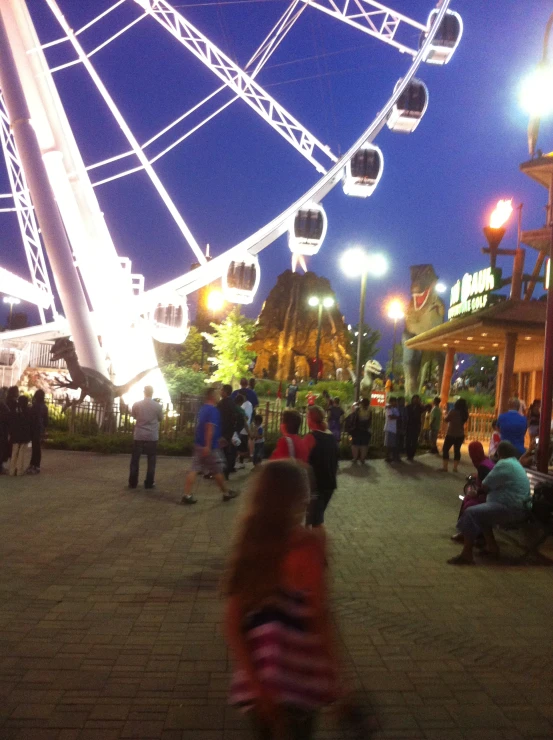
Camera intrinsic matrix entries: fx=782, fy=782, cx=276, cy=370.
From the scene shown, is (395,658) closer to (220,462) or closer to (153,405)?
(220,462)

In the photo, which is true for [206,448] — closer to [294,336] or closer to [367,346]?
[367,346]

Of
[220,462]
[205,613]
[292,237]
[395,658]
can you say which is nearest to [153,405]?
[220,462]

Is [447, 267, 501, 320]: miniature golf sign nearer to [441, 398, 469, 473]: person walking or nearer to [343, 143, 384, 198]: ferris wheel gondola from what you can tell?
[343, 143, 384, 198]: ferris wheel gondola

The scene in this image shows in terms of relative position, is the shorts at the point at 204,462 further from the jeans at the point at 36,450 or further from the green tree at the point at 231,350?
the green tree at the point at 231,350

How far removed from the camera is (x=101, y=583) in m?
6.51

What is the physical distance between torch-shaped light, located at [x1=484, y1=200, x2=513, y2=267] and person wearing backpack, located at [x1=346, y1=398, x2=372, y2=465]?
10181mm

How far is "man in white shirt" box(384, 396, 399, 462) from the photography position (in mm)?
16562

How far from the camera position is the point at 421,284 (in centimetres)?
3894

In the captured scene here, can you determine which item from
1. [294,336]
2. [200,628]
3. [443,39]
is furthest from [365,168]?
[294,336]

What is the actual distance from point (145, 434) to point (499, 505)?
18.1ft

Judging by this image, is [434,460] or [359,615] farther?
[434,460]

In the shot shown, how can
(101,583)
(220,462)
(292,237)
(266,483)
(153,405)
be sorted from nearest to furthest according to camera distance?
(266,483) < (101,583) < (220,462) < (153,405) < (292,237)

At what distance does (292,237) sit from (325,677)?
20.9 metres

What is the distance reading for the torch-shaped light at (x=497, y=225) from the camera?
2477cm
